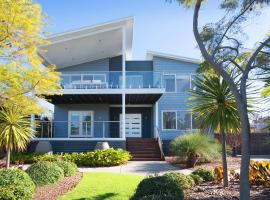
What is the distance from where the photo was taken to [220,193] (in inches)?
334

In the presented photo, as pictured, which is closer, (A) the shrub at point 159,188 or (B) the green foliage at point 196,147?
(A) the shrub at point 159,188

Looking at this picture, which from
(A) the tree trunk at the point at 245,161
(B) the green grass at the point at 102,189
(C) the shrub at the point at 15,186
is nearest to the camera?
(A) the tree trunk at the point at 245,161

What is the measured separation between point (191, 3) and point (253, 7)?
153 centimetres

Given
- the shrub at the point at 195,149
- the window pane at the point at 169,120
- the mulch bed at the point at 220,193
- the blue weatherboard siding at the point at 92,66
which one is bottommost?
the mulch bed at the point at 220,193

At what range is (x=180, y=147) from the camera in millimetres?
17000

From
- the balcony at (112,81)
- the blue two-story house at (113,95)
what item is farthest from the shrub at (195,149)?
the balcony at (112,81)

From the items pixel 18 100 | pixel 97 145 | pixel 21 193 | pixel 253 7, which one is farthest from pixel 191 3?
pixel 97 145

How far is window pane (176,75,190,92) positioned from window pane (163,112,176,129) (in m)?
1.89

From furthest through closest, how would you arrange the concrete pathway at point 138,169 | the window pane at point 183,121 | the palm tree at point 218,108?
the window pane at point 183,121 → the concrete pathway at point 138,169 → the palm tree at point 218,108

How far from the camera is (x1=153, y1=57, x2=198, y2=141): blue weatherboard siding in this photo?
24.8m

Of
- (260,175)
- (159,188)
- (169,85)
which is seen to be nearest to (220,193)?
(260,175)

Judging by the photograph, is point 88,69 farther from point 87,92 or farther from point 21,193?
point 21,193

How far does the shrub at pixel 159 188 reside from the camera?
704 cm

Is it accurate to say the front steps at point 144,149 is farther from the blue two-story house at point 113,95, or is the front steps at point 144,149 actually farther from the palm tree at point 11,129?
the palm tree at point 11,129
